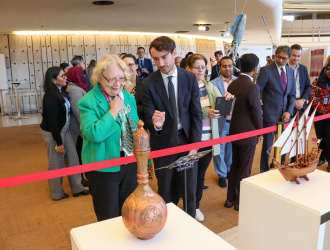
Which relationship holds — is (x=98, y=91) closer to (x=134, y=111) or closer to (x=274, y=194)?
(x=134, y=111)

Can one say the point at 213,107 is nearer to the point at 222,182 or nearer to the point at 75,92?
the point at 222,182

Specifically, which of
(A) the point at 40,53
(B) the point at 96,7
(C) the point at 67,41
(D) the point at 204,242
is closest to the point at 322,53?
(B) the point at 96,7

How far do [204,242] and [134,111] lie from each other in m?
0.98

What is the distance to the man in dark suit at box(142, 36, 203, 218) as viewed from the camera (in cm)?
205

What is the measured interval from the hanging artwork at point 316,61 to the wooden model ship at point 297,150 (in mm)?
10315

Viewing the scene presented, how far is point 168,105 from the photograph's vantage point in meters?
2.09

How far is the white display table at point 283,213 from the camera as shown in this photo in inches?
56.2

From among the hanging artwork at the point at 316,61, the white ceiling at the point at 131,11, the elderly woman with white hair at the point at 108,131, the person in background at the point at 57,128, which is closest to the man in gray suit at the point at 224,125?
the elderly woman with white hair at the point at 108,131

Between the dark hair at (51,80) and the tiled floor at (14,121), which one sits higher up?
the dark hair at (51,80)

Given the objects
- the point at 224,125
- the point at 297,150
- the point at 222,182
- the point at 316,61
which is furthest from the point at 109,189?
the point at 316,61

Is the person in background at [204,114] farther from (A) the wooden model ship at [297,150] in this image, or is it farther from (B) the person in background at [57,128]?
(B) the person in background at [57,128]

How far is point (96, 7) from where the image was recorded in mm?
6160

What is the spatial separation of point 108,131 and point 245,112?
1544 mm

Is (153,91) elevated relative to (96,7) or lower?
lower
